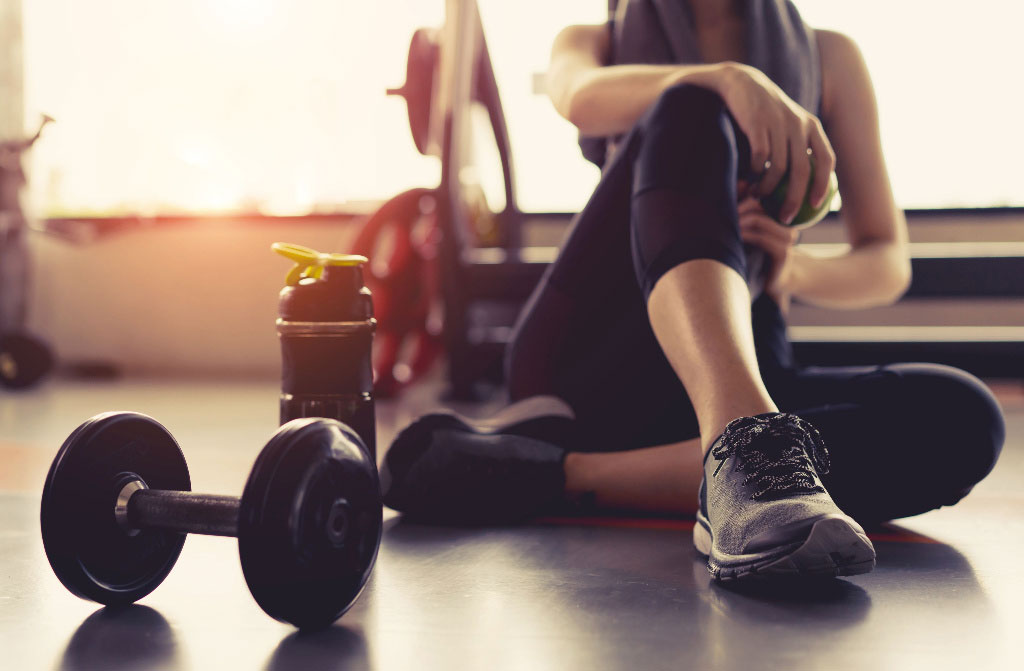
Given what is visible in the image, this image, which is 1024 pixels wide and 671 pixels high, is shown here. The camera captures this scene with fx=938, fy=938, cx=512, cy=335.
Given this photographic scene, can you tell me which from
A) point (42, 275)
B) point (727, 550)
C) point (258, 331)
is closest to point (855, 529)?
point (727, 550)

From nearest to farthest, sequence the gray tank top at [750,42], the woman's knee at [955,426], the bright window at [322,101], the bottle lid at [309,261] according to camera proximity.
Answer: the bottle lid at [309,261] < the woman's knee at [955,426] < the gray tank top at [750,42] < the bright window at [322,101]

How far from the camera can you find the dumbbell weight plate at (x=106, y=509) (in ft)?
2.45

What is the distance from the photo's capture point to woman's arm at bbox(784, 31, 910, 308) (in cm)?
134

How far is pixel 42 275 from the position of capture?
3.98 m

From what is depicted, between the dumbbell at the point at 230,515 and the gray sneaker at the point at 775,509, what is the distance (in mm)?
310

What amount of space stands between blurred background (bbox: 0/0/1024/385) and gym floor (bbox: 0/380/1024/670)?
7.56 feet

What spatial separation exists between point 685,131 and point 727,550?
435 millimetres

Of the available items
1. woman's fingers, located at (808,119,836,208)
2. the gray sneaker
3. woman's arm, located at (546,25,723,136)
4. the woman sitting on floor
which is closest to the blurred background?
woman's arm, located at (546,25,723,136)

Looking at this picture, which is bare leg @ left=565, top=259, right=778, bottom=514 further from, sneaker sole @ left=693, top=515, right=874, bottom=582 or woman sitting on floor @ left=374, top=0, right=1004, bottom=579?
sneaker sole @ left=693, top=515, right=874, bottom=582

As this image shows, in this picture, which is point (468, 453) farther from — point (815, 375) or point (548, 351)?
point (815, 375)

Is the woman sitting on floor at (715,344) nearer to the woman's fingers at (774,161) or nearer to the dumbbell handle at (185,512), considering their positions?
the woman's fingers at (774,161)

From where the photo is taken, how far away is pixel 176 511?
75 cm

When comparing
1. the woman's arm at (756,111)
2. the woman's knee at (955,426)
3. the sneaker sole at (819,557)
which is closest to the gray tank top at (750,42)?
the woman's arm at (756,111)

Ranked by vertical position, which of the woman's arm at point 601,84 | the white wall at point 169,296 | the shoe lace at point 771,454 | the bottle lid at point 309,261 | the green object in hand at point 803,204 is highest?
the woman's arm at point 601,84
